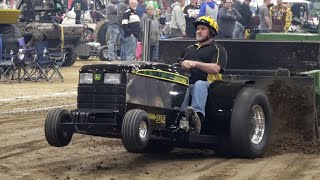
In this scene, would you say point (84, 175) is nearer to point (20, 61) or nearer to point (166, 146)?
point (166, 146)

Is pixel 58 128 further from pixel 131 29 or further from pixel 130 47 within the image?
pixel 130 47

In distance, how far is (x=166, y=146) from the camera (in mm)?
10352

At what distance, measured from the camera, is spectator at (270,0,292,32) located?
25.2 metres

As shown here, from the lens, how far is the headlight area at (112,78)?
899 centimetres

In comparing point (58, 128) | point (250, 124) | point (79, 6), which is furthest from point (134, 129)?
point (79, 6)

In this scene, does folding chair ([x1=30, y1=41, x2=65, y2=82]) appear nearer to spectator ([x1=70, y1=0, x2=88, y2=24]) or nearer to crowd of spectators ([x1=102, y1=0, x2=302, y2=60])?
crowd of spectators ([x1=102, y1=0, x2=302, y2=60])

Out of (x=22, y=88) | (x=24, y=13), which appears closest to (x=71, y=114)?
(x=22, y=88)

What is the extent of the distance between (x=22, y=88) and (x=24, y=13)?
7.22 m

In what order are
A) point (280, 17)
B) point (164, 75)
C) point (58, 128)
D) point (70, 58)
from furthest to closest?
point (70, 58) → point (280, 17) → point (164, 75) → point (58, 128)

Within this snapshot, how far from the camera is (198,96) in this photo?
31.5 feet

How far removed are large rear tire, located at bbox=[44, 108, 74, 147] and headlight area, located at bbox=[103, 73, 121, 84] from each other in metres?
0.49

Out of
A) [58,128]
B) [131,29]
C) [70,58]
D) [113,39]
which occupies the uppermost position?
[58,128]

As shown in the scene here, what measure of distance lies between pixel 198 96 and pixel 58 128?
157 centimetres

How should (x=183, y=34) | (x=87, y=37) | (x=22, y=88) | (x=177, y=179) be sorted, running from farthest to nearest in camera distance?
(x=87, y=37), (x=183, y=34), (x=22, y=88), (x=177, y=179)
